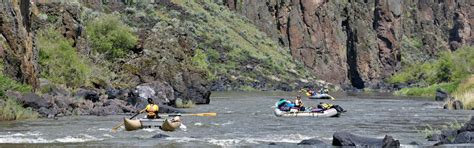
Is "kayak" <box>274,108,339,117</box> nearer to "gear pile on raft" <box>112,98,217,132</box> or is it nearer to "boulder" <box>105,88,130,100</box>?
"boulder" <box>105,88,130,100</box>

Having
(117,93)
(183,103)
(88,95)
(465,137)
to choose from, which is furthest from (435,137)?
(183,103)

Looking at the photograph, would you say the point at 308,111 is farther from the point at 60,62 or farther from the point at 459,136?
the point at 459,136

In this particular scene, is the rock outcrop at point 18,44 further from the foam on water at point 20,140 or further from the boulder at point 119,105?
the foam on water at point 20,140

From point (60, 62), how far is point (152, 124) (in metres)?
22.1

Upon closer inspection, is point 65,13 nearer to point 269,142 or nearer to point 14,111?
point 14,111

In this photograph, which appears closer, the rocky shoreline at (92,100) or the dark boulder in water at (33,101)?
the dark boulder in water at (33,101)

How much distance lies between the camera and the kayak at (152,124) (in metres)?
38.4

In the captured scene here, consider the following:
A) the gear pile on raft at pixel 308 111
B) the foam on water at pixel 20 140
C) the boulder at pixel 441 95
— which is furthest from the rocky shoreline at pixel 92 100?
the boulder at pixel 441 95

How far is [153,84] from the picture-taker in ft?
210

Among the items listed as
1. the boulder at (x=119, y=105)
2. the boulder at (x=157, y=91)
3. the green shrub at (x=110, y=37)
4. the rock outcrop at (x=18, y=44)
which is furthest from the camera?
the green shrub at (x=110, y=37)

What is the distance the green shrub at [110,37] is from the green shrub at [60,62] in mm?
8052

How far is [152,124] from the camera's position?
39938 mm

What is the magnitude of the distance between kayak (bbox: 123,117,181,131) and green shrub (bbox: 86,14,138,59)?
3147cm

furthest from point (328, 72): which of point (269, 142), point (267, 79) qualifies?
point (269, 142)
